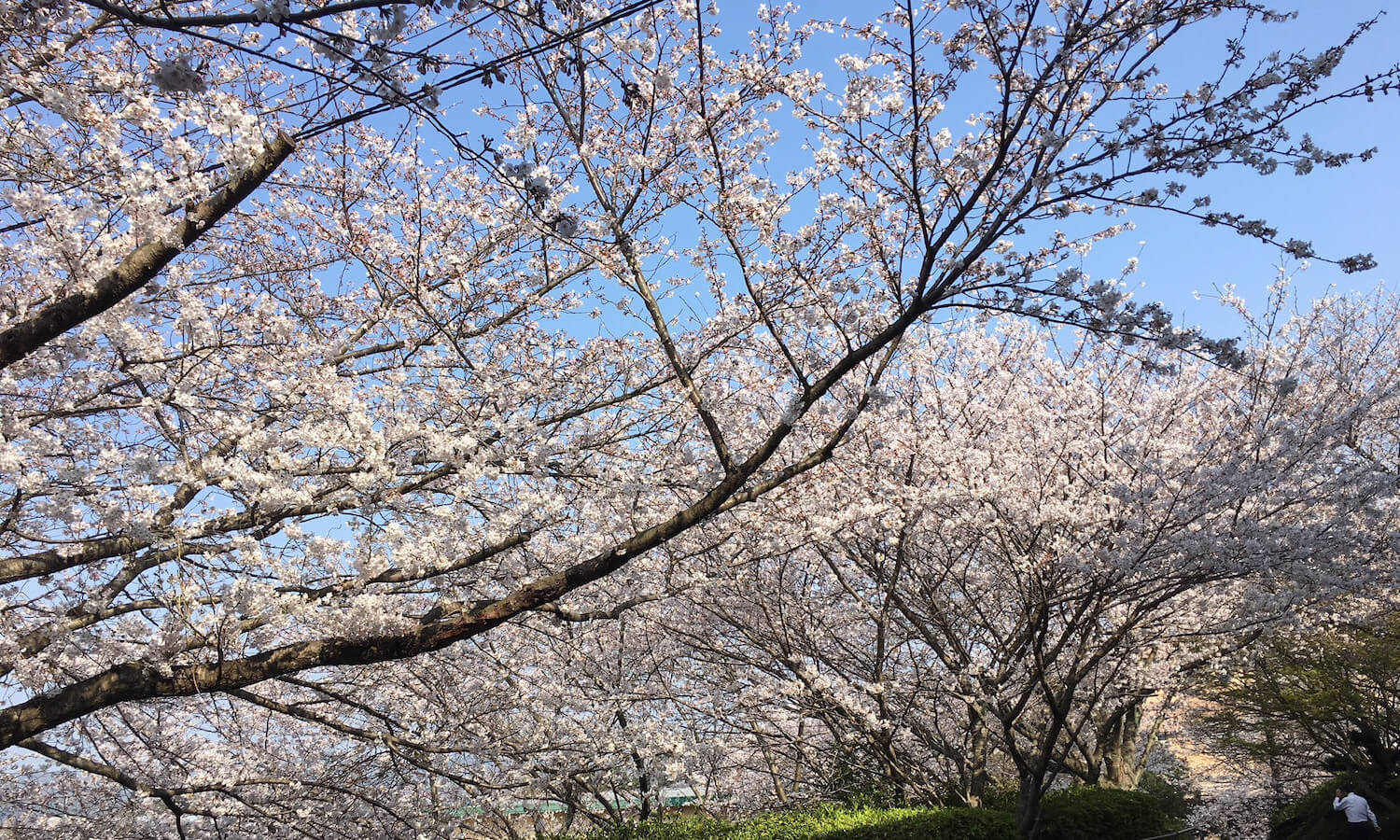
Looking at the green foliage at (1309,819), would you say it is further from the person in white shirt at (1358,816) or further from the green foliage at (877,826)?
the green foliage at (877,826)

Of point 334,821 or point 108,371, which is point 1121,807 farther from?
point 108,371

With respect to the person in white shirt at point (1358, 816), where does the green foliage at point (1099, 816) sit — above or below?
above

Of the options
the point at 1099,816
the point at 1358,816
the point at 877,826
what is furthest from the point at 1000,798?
the point at 1358,816

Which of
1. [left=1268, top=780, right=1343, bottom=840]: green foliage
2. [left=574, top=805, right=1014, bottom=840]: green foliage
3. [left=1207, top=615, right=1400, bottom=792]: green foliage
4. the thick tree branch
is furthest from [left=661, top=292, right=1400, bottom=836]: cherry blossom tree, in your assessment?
the thick tree branch

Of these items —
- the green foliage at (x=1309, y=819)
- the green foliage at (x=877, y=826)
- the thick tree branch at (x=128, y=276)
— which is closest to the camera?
the thick tree branch at (x=128, y=276)

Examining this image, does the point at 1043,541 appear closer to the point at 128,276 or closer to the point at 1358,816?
the point at 1358,816

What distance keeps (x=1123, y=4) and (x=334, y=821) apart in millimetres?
8925

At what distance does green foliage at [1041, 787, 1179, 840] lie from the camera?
9.15 metres

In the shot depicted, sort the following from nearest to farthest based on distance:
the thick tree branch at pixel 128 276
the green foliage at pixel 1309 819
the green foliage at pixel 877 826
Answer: the thick tree branch at pixel 128 276, the green foliage at pixel 877 826, the green foliage at pixel 1309 819

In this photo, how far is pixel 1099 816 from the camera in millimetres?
9273

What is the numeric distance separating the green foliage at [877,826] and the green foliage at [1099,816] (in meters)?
1.06

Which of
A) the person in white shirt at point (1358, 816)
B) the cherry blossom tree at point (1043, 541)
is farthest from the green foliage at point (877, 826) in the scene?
the person in white shirt at point (1358, 816)

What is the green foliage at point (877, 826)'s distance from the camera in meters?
8.18

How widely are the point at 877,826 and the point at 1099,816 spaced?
2.99 metres
